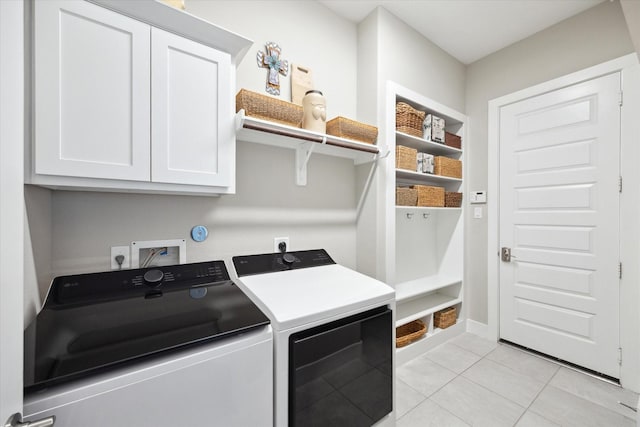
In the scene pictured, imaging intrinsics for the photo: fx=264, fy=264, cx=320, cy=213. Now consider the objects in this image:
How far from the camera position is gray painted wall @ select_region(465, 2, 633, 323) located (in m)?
1.99

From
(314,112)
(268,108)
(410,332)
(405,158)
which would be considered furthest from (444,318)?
(268,108)

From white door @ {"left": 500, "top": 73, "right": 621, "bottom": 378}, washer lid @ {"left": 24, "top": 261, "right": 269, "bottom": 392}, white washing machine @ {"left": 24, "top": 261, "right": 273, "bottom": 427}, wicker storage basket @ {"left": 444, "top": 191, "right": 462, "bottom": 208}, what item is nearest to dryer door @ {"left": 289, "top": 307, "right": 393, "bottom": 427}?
white washing machine @ {"left": 24, "top": 261, "right": 273, "bottom": 427}

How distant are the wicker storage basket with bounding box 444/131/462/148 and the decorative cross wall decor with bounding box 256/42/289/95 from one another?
174 cm

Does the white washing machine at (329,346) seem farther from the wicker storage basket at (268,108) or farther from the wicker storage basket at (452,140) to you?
the wicker storage basket at (452,140)

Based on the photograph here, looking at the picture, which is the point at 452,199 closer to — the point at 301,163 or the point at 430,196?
the point at 430,196

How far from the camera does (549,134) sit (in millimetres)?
2236

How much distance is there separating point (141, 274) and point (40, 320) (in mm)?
364

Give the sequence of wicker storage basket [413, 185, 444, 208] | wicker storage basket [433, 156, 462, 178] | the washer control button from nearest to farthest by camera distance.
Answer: the washer control button → wicker storage basket [413, 185, 444, 208] → wicker storage basket [433, 156, 462, 178]

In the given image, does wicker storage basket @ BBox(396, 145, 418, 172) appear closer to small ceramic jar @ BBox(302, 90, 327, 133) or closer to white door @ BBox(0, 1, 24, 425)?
small ceramic jar @ BBox(302, 90, 327, 133)

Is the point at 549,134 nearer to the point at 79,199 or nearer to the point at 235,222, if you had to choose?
the point at 235,222

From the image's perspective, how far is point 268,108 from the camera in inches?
56.1

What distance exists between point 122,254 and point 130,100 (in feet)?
2.33

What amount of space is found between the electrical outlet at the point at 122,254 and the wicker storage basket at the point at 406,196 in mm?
1796

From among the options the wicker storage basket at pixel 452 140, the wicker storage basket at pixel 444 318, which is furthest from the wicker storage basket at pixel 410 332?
the wicker storage basket at pixel 452 140
